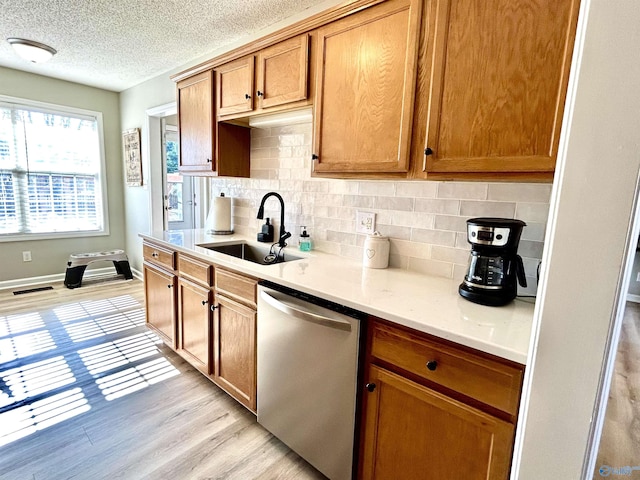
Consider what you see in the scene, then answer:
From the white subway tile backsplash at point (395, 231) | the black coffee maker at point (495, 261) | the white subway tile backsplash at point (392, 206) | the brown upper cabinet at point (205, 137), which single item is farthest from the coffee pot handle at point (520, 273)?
the brown upper cabinet at point (205, 137)

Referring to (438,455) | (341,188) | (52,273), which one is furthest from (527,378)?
(52,273)

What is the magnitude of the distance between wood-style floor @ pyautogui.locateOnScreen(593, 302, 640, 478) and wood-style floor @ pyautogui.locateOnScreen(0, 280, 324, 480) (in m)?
1.18

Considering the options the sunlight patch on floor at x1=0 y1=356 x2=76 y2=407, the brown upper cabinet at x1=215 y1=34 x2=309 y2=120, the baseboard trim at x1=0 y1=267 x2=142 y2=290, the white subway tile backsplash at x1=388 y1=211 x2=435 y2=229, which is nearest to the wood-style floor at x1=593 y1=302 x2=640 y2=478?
the white subway tile backsplash at x1=388 y1=211 x2=435 y2=229

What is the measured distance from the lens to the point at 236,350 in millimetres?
1792

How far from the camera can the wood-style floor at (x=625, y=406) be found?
0.66 m

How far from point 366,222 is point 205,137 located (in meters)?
1.37

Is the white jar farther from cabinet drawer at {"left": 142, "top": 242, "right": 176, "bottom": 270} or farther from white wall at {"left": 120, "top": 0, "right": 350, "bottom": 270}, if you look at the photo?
white wall at {"left": 120, "top": 0, "right": 350, "bottom": 270}

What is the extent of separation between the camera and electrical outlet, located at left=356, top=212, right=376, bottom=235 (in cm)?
183

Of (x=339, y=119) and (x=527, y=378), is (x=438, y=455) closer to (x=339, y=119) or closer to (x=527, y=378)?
(x=527, y=378)

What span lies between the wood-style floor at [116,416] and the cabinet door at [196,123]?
149cm

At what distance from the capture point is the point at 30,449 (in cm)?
157

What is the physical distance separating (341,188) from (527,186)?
0.98 meters

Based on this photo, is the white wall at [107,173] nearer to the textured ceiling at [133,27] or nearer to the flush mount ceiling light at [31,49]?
the textured ceiling at [133,27]

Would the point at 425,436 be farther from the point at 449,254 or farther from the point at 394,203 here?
the point at 394,203
